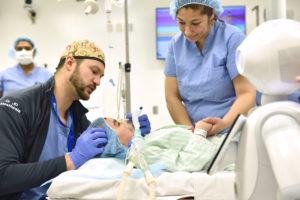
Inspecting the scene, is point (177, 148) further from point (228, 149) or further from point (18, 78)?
point (18, 78)

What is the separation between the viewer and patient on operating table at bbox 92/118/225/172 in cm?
98

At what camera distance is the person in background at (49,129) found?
3.67ft

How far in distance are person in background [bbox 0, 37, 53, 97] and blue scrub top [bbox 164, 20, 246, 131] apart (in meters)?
2.38

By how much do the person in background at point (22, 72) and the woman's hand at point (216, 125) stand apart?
2.72 metres

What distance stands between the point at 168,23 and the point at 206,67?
12.1 feet

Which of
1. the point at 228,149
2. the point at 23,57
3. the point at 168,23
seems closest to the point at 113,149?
the point at 228,149

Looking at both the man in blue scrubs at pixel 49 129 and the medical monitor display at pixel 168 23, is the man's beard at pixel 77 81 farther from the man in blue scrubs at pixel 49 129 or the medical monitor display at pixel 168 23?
the medical monitor display at pixel 168 23

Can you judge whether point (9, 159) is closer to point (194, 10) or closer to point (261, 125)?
point (261, 125)

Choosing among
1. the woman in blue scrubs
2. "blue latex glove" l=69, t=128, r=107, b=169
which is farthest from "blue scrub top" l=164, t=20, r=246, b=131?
"blue latex glove" l=69, t=128, r=107, b=169

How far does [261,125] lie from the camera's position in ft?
1.92

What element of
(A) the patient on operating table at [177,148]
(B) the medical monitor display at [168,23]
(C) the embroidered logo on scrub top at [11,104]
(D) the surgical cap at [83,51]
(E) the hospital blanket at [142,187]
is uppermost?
(B) the medical monitor display at [168,23]

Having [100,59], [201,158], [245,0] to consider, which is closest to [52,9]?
[245,0]

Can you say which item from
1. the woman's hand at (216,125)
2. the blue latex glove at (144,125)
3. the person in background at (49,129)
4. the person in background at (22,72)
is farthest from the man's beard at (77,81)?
the person in background at (22,72)

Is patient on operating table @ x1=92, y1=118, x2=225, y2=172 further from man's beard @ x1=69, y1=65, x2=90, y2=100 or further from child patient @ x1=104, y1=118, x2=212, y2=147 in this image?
man's beard @ x1=69, y1=65, x2=90, y2=100
